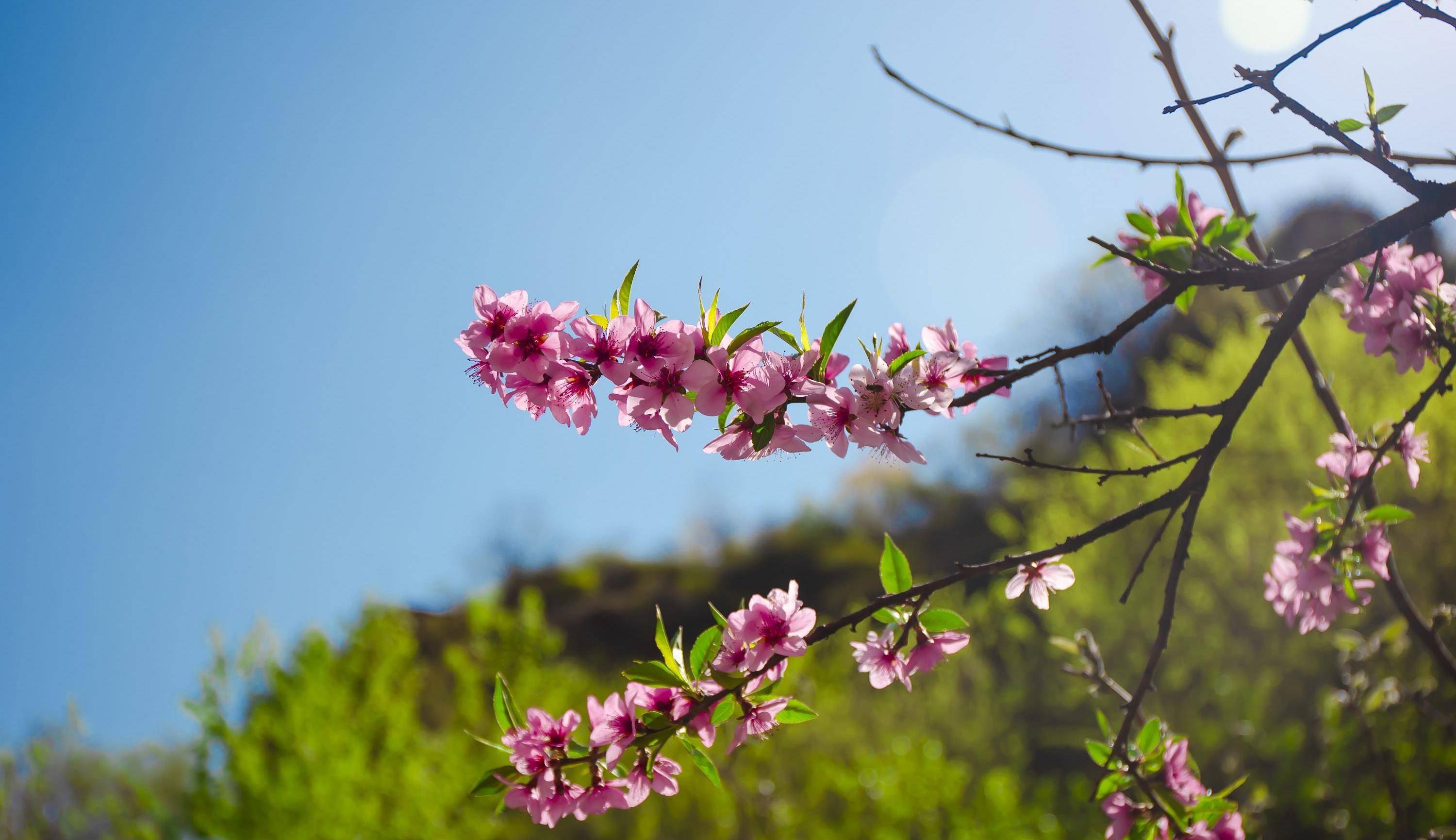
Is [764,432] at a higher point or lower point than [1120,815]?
higher

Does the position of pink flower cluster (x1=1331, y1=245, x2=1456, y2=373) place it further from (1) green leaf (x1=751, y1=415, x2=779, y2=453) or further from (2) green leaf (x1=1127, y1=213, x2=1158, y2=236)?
(1) green leaf (x1=751, y1=415, x2=779, y2=453)

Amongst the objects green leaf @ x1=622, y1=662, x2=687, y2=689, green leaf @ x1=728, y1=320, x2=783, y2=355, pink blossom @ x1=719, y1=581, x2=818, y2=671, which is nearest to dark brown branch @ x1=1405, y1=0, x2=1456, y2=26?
green leaf @ x1=728, y1=320, x2=783, y2=355

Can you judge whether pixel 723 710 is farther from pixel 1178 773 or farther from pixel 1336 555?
pixel 1336 555

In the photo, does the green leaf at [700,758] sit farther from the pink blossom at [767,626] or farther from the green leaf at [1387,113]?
the green leaf at [1387,113]

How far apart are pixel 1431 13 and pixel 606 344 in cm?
113

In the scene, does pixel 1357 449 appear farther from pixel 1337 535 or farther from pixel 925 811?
pixel 925 811

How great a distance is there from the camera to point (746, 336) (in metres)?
1.01

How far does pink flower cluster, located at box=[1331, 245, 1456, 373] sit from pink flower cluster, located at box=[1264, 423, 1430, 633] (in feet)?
0.50

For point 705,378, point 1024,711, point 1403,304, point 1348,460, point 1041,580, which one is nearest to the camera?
point 705,378

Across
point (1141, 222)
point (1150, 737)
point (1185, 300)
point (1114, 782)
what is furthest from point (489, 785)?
point (1141, 222)

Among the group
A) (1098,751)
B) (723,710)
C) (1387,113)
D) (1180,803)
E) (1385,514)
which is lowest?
(1180,803)

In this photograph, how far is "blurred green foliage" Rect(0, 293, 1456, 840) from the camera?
10.8 feet

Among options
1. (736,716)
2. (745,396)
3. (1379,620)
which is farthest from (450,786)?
(1379,620)

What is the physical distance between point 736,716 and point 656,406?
42 cm
